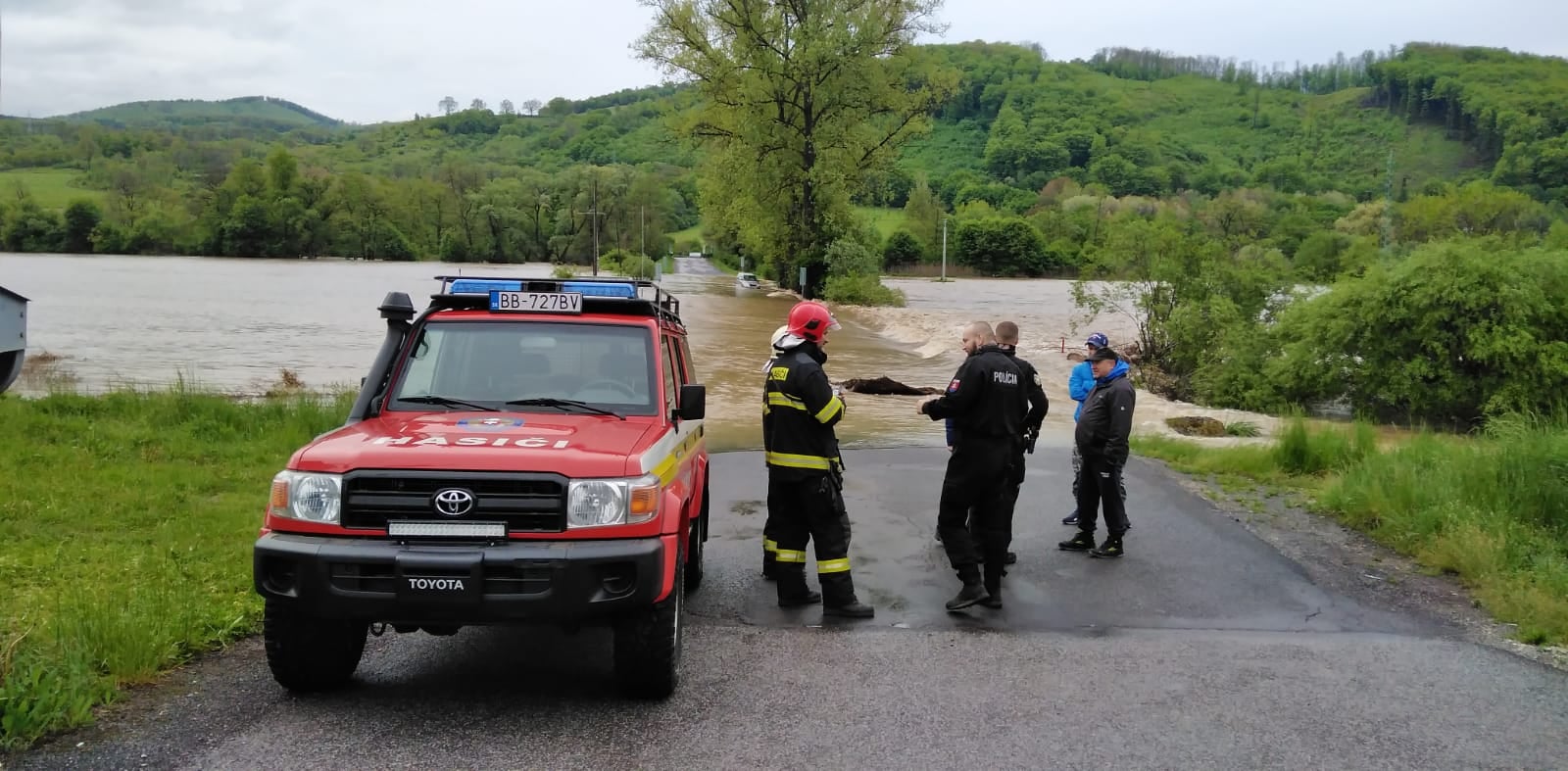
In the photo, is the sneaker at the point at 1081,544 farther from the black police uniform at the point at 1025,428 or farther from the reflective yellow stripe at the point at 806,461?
the reflective yellow stripe at the point at 806,461

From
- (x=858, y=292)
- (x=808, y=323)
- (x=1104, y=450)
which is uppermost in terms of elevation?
(x=808, y=323)

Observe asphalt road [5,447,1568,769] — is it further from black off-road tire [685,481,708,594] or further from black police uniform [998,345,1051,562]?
black police uniform [998,345,1051,562]

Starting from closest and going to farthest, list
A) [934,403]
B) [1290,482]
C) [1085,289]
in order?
1. [934,403]
2. [1290,482]
3. [1085,289]

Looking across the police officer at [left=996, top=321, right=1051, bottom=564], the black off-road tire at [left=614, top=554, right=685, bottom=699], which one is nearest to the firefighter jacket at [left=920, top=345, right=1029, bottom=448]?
the police officer at [left=996, top=321, right=1051, bottom=564]

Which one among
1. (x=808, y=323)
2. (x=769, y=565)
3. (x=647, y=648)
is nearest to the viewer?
(x=647, y=648)

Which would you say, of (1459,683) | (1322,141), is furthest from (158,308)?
(1322,141)

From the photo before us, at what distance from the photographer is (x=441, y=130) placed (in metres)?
196

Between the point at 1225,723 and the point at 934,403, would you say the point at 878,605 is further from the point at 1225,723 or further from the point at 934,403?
the point at 1225,723

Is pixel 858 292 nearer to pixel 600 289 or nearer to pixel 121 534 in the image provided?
pixel 121 534

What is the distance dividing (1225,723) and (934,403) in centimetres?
266

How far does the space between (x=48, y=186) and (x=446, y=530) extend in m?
152

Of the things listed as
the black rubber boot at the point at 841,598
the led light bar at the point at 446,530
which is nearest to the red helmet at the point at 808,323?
the black rubber boot at the point at 841,598

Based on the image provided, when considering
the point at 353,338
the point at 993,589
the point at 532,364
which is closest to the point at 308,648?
the point at 532,364

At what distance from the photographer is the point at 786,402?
6.19m
